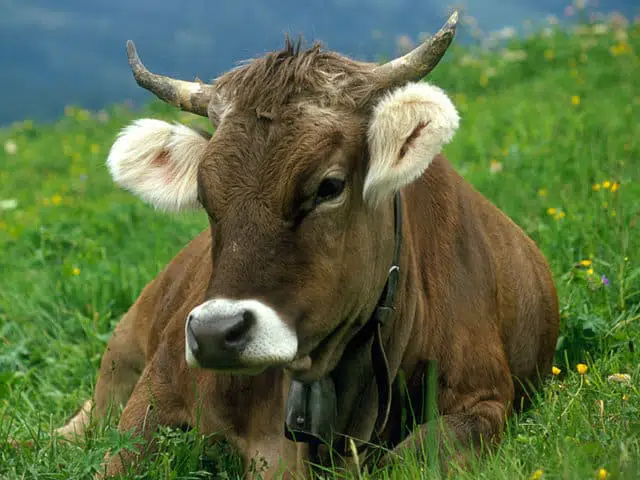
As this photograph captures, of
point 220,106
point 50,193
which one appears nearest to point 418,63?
point 220,106

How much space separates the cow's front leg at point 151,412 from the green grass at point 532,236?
0.15 m

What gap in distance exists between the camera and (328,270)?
140 inches

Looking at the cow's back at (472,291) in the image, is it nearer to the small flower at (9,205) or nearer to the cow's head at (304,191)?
the cow's head at (304,191)

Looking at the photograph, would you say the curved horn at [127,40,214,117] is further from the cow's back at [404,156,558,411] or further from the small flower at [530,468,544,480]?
the small flower at [530,468,544,480]

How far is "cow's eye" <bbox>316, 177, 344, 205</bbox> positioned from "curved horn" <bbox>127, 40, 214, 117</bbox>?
0.67 metres

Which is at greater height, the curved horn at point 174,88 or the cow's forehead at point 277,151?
the curved horn at point 174,88

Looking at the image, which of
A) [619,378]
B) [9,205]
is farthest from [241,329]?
[9,205]

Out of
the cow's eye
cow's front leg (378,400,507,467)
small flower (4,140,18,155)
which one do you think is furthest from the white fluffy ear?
small flower (4,140,18,155)

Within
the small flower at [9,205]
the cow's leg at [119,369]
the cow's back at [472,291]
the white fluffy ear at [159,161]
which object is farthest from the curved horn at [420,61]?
the small flower at [9,205]

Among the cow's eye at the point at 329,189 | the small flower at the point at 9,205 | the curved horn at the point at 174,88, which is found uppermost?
the curved horn at the point at 174,88

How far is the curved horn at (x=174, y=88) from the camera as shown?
161 inches

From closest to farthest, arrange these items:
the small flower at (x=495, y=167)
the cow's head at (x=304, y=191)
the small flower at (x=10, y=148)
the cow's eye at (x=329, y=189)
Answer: the cow's head at (x=304, y=191) → the cow's eye at (x=329, y=189) → the small flower at (x=495, y=167) → the small flower at (x=10, y=148)

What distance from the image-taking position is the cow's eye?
11.7ft

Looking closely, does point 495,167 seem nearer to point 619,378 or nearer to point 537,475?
point 619,378
